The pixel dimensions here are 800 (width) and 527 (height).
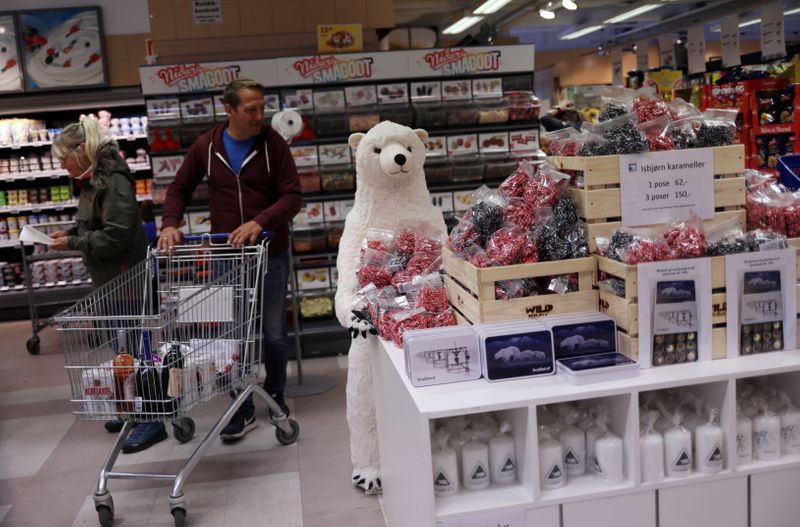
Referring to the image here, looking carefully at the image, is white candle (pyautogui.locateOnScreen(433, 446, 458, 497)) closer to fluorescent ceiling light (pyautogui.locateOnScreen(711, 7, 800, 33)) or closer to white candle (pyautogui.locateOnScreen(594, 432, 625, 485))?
white candle (pyautogui.locateOnScreen(594, 432, 625, 485))

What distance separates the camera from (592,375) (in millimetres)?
2004

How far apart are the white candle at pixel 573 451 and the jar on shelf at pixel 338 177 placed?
3.98m

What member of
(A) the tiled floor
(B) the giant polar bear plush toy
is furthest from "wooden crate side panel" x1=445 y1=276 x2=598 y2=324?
(A) the tiled floor

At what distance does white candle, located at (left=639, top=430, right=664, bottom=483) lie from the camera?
80.0 inches

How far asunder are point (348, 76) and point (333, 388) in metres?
2.27

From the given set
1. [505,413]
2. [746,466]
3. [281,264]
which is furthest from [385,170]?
[746,466]

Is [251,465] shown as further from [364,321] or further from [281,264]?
[364,321]

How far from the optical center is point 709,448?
2.05 metres

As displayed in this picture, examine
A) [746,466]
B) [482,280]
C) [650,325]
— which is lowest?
A: [746,466]

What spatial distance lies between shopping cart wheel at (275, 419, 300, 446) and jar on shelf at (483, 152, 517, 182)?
272 centimetres

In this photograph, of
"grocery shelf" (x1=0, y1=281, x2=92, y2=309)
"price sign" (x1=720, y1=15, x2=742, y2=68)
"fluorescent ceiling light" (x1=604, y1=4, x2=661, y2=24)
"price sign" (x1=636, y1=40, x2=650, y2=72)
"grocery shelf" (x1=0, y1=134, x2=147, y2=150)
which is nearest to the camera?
"grocery shelf" (x1=0, y1=281, x2=92, y2=309)

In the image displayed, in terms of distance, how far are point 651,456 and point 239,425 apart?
8.63 ft

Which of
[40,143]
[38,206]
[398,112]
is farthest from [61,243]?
[38,206]

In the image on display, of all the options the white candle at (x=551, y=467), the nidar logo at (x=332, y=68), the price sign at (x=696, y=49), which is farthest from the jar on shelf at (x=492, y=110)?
the price sign at (x=696, y=49)
